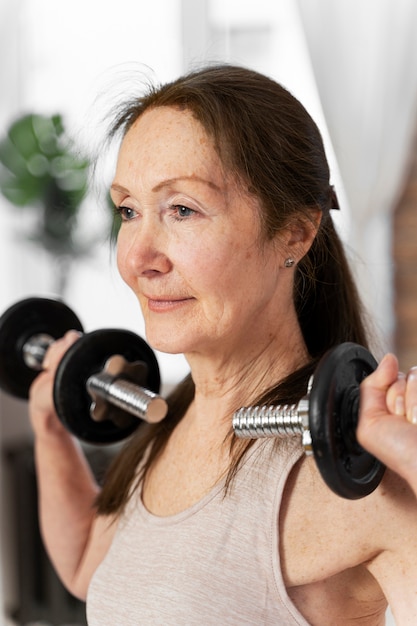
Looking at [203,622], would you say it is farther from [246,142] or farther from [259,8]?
[259,8]

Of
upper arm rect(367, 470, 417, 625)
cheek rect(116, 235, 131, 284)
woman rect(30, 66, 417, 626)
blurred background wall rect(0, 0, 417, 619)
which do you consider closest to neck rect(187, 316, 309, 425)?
woman rect(30, 66, 417, 626)

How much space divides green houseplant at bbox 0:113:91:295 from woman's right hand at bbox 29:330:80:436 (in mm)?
1357

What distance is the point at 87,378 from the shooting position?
4.14ft

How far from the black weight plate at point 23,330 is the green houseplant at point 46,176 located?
4.12 feet

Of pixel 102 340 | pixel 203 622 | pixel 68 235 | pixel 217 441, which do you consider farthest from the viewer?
pixel 68 235

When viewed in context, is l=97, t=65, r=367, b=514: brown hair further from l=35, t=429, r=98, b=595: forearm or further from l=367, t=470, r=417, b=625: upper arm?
l=35, t=429, r=98, b=595: forearm

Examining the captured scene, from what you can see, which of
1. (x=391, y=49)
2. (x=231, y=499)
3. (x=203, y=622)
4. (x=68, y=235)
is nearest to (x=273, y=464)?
(x=231, y=499)

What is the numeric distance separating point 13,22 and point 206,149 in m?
2.06

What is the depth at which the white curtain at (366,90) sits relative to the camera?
2293 millimetres

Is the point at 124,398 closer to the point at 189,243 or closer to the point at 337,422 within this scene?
the point at 189,243

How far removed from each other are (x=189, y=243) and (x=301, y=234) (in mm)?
134

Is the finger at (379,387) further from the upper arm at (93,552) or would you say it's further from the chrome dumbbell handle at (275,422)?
the upper arm at (93,552)

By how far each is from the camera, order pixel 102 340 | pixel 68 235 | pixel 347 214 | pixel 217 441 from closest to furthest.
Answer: pixel 217 441 → pixel 102 340 → pixel 347 214 → pixel 68 235

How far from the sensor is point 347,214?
235cm
